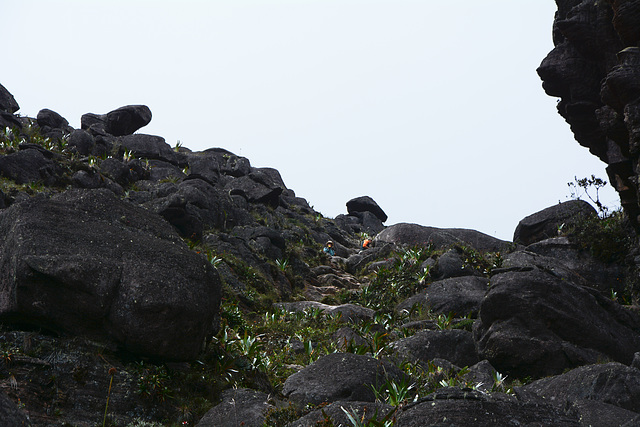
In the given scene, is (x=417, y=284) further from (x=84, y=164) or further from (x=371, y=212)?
(x=371, y=212)

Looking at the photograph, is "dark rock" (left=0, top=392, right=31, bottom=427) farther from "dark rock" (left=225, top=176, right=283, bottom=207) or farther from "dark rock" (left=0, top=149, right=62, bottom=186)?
"dark rock" (left=225, top=176, right=283, bottom=207)

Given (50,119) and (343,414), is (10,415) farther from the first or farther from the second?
(50,119)

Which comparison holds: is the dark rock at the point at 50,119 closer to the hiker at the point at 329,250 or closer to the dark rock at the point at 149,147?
the dark rock at the point at 149,147

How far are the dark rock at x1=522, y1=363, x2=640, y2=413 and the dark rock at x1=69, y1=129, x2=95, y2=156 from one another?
96.0ft

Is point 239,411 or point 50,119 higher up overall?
point 50,119

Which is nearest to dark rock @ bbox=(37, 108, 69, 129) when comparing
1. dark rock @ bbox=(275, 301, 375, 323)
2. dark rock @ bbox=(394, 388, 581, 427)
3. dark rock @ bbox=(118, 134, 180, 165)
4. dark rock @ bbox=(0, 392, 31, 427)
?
dark rock @ bbox=(118, 134, 180, 165)

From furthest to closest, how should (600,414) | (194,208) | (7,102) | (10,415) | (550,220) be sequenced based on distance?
(7,102) < (550,220) < (194,208) < (600,414) < (10,415)

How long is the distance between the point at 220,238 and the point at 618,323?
52.9 ft

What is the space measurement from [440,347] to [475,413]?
377 inches

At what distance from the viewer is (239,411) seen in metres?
8.89

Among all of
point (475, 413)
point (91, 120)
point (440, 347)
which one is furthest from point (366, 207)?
point (475, 413)

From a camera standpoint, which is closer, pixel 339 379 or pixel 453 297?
pixel 339 379

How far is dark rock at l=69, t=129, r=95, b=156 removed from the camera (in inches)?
1254

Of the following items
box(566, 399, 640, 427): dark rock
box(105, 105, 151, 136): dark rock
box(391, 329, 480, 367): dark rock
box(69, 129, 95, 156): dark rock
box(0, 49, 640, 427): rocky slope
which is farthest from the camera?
box(105, 105, 151, 136): dark rock
